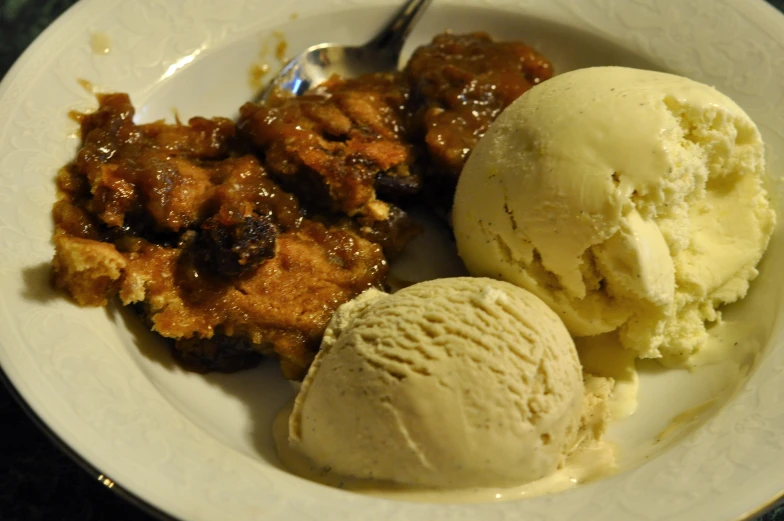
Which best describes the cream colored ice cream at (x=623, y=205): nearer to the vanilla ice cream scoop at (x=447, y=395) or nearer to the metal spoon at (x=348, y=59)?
the vanilla ice cream scoop at (x=447, y=395)

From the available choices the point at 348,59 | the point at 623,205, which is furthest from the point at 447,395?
the point at 348,59

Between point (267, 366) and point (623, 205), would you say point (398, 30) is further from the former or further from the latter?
point (267, 366)

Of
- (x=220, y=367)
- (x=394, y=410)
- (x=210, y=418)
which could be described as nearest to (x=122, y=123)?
(x=220, y=367)

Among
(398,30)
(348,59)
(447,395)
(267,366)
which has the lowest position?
(267,366)

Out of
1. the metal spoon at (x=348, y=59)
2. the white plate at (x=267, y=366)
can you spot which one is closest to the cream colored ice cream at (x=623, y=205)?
the white plate at (x=267, y=366)

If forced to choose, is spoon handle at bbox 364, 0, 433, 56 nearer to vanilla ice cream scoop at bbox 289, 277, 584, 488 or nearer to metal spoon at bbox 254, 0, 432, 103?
metal spoon at bbox 254, 0, 432, 103

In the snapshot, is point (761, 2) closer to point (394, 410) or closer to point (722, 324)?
point (722, 324)
